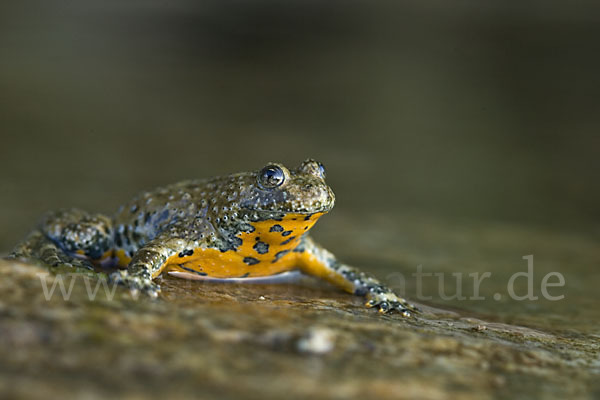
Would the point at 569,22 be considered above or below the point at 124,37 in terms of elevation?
above

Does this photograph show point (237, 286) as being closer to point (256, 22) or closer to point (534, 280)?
point (534, 280)

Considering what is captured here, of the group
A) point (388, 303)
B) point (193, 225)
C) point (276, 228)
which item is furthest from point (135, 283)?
point (388, 303)

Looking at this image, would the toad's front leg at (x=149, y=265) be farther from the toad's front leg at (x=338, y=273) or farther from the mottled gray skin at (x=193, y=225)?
the toad's front leg at (x=338, y=273)

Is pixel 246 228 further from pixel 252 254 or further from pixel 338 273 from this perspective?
pixel 338 273

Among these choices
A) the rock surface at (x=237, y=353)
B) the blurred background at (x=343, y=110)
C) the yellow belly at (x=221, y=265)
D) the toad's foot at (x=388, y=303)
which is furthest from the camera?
the blurred background at (x=343, y=110)

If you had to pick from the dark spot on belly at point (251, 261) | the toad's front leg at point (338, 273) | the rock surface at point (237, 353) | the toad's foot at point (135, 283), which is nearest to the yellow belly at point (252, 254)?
the dark spot on belly at point (251, 261)

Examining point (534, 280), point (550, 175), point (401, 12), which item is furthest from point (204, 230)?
point (401, 12)
